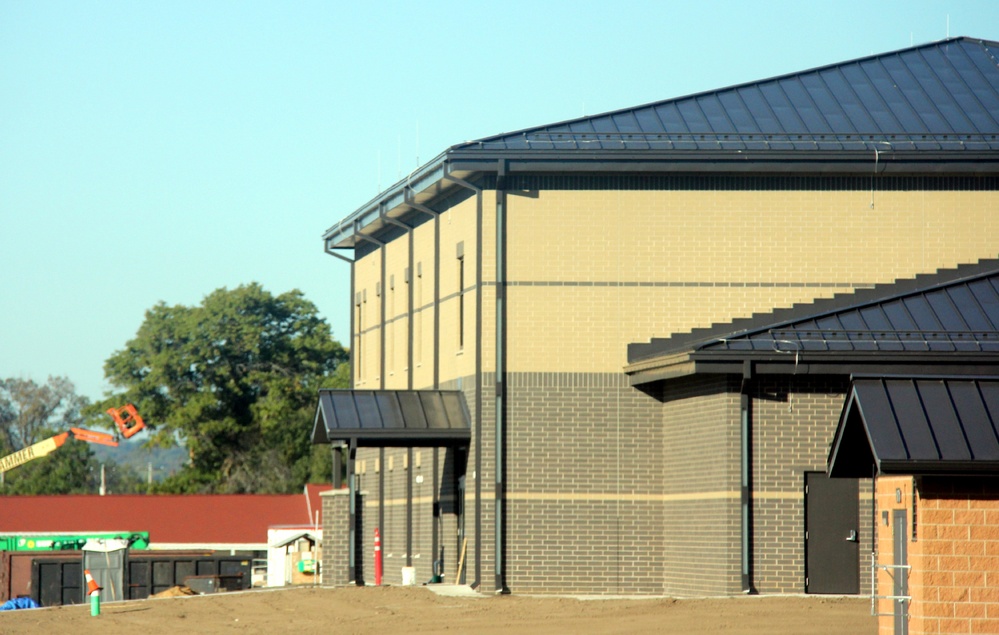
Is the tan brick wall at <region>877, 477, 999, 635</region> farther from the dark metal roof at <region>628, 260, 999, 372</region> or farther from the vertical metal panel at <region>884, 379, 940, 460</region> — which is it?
the dark metal roof at <region>628, 260, 999, 372</region>

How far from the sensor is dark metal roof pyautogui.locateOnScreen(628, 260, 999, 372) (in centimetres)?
2509

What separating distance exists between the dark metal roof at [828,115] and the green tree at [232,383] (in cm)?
5324

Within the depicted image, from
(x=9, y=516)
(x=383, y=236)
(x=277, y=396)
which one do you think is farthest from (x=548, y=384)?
(x=277, y=396)

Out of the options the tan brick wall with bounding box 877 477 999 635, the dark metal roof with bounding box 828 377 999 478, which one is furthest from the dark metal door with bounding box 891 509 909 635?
the dark metal roof with bounding box 828 377 999 478

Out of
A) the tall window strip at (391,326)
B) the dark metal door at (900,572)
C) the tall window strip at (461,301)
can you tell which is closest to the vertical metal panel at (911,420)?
the dark metal door at (900,572)

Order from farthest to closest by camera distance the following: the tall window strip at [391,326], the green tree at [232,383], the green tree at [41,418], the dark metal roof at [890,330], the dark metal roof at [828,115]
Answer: the green tree at [41,418]
the green tree at [232,383]
the tall window strip at [391,326]
the dark metal roof at [828,115]
the dark metal roof at [890,330]

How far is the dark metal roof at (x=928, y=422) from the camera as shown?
14.2 metres

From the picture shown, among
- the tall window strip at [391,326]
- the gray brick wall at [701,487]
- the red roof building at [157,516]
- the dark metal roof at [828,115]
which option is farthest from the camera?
the red roof building at [157,516]

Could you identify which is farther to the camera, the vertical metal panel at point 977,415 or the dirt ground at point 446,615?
the dirt ground at point 446,615

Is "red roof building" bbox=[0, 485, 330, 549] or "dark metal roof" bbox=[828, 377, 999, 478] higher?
"dark metal roof" bbox=[828, 377, 999, 478]

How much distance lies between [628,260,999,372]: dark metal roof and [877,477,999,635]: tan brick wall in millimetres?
10397

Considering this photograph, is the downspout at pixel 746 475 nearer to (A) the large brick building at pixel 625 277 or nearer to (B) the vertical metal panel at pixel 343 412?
(A) the large brick building at pixel 625 277

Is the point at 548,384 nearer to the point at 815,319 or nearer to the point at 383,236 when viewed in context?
the point at 815,319

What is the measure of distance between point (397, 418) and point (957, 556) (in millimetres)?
16420
